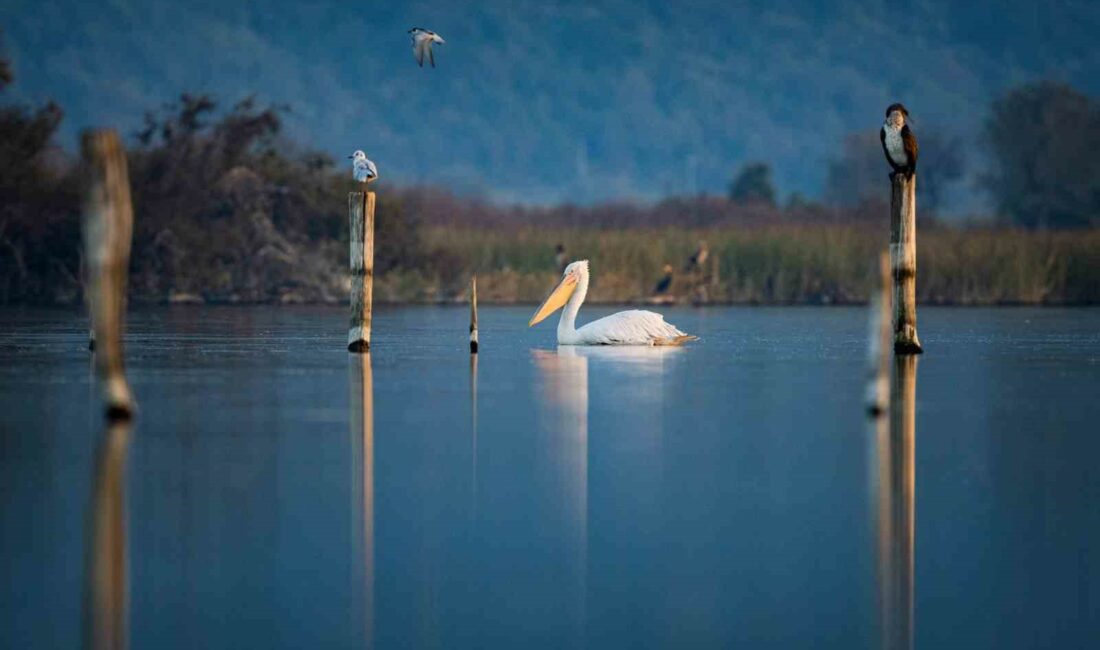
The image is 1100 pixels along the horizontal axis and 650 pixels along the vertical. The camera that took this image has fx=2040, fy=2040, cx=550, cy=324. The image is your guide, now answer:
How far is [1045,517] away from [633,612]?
8.38ft

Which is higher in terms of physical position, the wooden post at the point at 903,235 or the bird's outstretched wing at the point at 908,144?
the bird's outstretched wing at the point at 908,144

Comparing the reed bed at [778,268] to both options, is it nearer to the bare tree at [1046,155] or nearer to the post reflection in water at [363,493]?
the post reflection in water at [363,493]

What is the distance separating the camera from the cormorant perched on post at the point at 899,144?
56.6ft

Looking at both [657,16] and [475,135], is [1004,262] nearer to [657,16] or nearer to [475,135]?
[475,135]

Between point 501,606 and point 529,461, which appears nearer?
point 501,606

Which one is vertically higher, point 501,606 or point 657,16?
point 657,16

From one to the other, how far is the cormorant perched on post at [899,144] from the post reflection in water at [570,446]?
317 cm

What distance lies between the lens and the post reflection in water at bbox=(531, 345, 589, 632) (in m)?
7.77

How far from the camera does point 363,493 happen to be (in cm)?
942

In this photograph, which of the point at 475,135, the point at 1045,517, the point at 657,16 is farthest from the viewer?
the point at 657,16

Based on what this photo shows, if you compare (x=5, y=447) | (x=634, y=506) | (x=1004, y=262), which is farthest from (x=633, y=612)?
(x=1004, y=262)

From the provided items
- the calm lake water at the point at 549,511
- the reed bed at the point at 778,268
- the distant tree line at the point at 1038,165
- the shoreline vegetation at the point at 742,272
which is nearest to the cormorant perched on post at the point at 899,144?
the calm lake water at the point at 549,511

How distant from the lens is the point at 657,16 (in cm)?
13812

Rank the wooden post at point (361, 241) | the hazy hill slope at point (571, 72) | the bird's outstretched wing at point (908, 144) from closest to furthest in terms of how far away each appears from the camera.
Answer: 1. the bird's outstretched wing at point (908, 144)
2. the wooden post at point (361, 241)
3. the hazy hill slope at point (571, 72)
